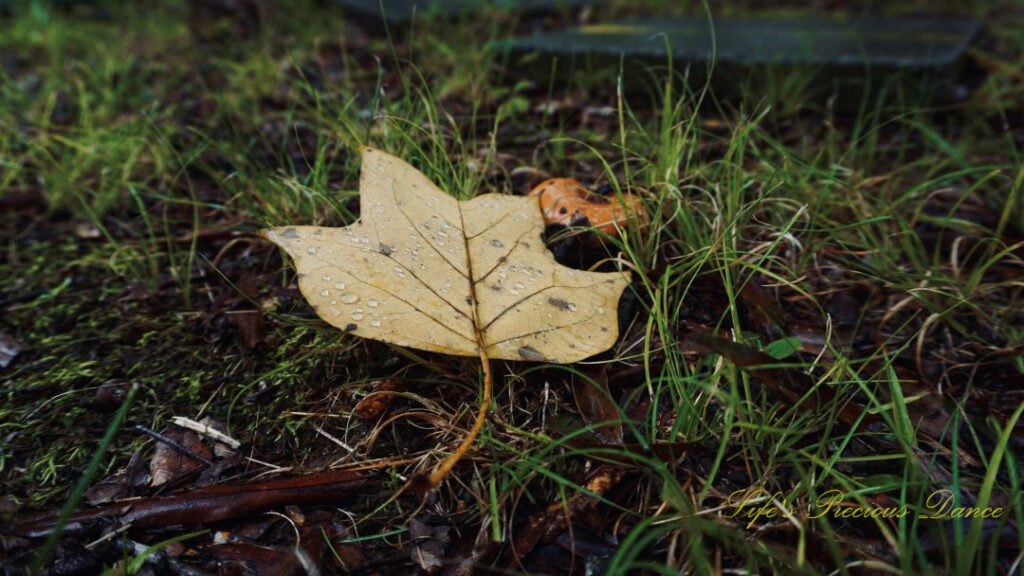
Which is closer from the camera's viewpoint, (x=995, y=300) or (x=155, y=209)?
(x=995, y=300)

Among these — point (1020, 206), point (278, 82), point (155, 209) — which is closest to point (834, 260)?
point (1020, 206)

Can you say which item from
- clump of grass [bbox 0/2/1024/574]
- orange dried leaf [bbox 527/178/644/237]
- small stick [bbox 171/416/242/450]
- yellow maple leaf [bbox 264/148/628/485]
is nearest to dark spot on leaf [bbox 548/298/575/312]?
yellow maple leaf [bbox 264/148/628/485]

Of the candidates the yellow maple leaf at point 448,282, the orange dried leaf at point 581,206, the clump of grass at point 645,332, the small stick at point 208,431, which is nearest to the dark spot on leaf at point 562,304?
the yellow maple leaf at point 448,282

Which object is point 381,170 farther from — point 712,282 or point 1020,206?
point 1020,206

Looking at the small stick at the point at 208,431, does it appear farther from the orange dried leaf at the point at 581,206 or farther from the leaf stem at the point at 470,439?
the orange dried leaf at the point at 581,206

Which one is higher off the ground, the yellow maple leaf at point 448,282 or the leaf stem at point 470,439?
the yellow maple leaf at point 448,282

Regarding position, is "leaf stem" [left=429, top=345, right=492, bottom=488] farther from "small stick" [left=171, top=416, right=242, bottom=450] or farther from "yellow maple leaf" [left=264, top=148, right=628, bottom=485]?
"small stick" [left=171, top=416, right=242, bottom=450]

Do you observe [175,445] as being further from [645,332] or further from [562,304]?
[645,332]
